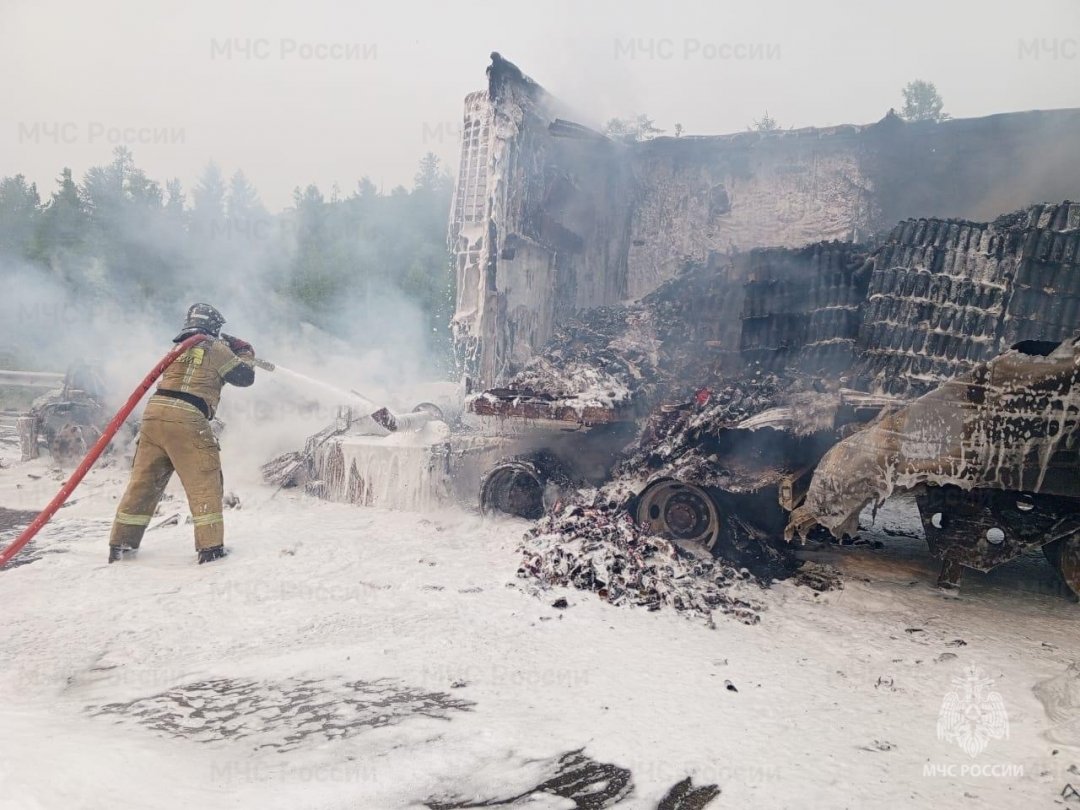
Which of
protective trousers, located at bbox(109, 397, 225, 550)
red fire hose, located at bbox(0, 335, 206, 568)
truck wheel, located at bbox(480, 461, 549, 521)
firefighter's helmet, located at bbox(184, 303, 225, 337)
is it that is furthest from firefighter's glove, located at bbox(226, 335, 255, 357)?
truck wheel, located at bbox(480, 461, 549, 521)

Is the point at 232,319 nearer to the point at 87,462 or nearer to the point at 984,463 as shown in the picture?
the point at 87,462

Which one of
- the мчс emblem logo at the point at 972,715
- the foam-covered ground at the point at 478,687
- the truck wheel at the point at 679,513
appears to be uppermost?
the truck wheel at the point at 679,513

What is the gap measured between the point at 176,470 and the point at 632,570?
4071 millimetres

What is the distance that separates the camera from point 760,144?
988cm

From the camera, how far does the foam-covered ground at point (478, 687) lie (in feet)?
9.50

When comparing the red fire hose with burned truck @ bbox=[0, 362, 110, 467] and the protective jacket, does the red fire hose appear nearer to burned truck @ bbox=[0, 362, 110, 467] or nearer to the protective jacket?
the protective jacket

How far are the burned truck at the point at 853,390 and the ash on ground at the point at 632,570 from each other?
0.41 metres

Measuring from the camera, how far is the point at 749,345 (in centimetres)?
833

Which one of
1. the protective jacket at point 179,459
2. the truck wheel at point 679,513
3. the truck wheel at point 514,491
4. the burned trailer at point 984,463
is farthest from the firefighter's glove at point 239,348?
the burned trailer at point 984,463

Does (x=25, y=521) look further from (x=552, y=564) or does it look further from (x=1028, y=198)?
(x=1028, y=198)

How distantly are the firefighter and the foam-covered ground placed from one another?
32cm

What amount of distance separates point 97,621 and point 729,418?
5.48 metres

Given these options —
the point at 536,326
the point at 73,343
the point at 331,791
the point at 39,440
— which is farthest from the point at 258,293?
the point at 331,791

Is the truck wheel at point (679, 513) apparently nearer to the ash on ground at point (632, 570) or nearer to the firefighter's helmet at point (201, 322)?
the ash on ground at point (632, 570)
